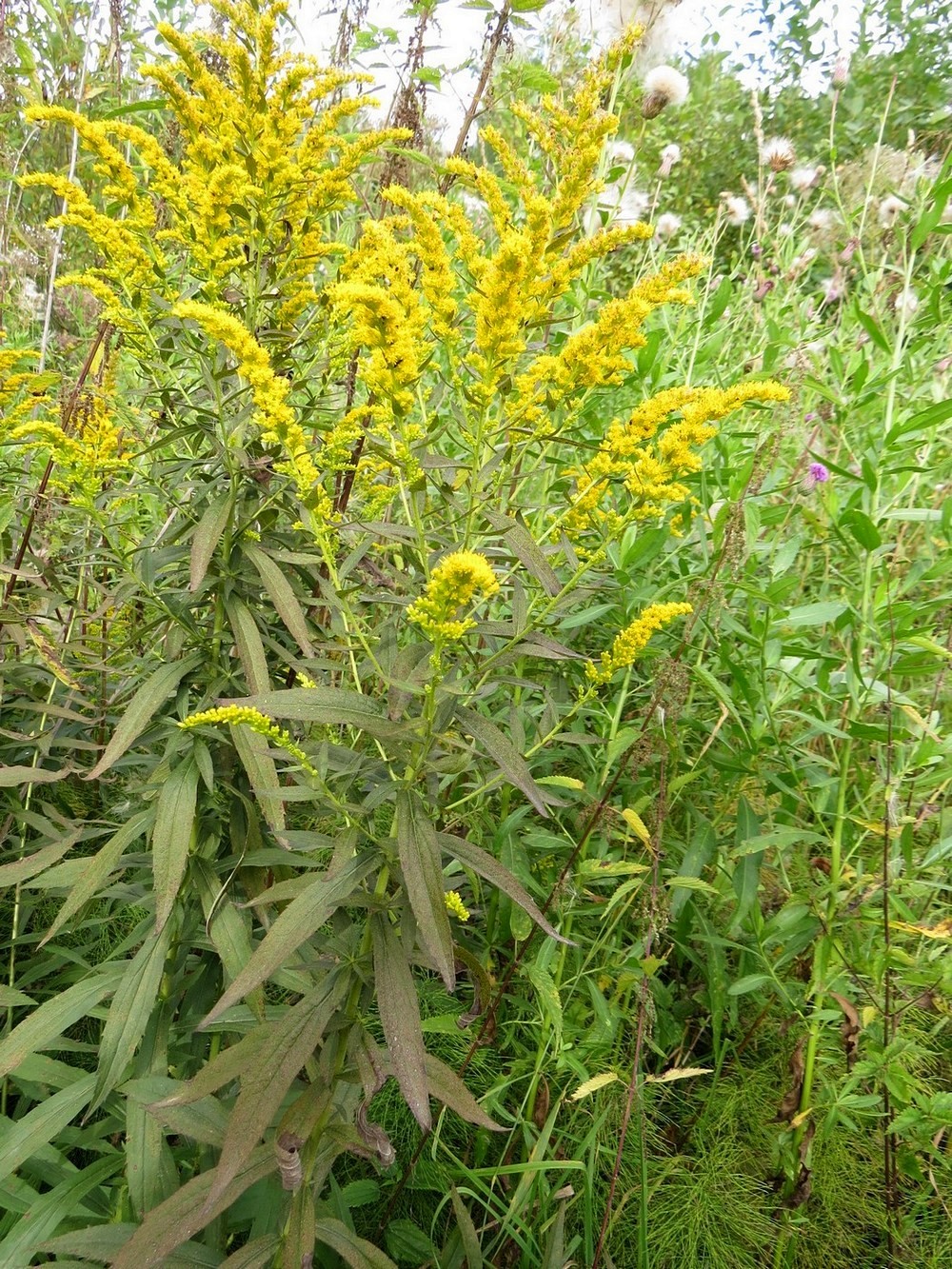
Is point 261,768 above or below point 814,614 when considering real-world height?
below

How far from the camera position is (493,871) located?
1074 mm

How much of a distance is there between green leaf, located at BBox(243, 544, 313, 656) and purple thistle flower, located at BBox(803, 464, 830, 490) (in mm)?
1422

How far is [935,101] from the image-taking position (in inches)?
311

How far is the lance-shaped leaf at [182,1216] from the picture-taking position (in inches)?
41.8

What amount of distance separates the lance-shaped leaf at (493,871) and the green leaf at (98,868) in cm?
59

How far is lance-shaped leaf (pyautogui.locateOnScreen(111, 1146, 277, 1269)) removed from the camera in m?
1.06

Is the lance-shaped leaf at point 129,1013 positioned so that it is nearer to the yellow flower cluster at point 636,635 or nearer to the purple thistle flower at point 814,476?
the yellow flower cluster at point 636,635

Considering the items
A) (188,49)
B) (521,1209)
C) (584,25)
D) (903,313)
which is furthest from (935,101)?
(521,1209)

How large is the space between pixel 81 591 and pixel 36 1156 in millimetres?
1296

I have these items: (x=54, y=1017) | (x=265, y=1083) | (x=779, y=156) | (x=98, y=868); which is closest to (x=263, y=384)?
(x=98, y=868)

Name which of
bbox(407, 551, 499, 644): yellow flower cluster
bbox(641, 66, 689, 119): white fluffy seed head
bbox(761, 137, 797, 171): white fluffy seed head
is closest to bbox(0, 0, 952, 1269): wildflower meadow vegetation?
bbox(407, 551, 499, 644): yellow flower cluster

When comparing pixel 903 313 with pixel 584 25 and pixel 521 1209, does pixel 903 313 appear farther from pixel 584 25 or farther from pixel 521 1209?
pixel 521 1209

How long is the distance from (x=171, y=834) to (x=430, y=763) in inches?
17.7

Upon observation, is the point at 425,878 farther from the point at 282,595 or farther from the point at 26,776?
the point at 26,776
